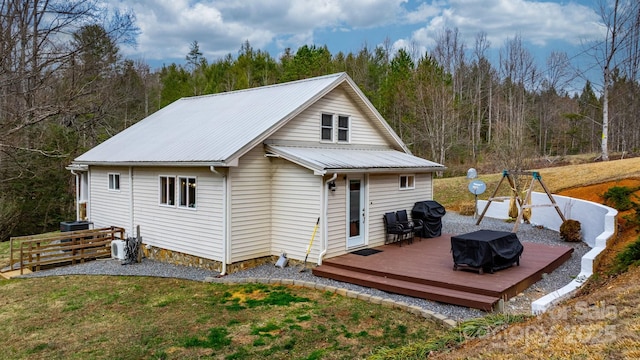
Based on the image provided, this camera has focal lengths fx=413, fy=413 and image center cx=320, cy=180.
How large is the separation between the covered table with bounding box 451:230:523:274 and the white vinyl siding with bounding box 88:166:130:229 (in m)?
9.91

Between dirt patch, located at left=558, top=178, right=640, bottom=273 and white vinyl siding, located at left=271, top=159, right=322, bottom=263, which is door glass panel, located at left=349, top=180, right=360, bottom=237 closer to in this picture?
white vinyl siding, located at left=271, top=159, right=322, bottom=263

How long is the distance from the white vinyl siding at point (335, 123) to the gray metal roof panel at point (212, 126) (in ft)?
1.34

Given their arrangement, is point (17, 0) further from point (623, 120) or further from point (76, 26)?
point (623, 120)

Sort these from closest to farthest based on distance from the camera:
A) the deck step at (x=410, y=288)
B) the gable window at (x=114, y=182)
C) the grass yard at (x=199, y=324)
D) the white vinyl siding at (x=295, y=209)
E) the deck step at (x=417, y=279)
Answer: the grass yard at (x=199, y=324) → the deck step at (x=410, y=288) → the deck step at (x=417, y=279) → the white vinyl siding at (x=295, y=209) → the gable window at (x=114, y=182)

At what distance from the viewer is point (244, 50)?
4441 centimetres

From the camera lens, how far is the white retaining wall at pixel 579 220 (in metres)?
6.52

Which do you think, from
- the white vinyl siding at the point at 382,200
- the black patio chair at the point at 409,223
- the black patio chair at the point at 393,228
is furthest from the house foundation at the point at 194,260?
the black patio chair at the point at 409,223

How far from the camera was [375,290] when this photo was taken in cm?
834

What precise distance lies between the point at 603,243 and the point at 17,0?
18.1 m

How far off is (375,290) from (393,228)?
3.51m

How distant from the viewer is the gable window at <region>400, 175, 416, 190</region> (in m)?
12.5

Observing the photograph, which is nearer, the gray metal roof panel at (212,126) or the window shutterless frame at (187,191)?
the gray metal roof panel at (212,126)

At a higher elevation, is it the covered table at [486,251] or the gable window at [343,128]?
the gable window at [343,128]

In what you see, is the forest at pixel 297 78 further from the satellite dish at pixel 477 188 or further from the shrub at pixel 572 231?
the shrub at pixel 572 231
